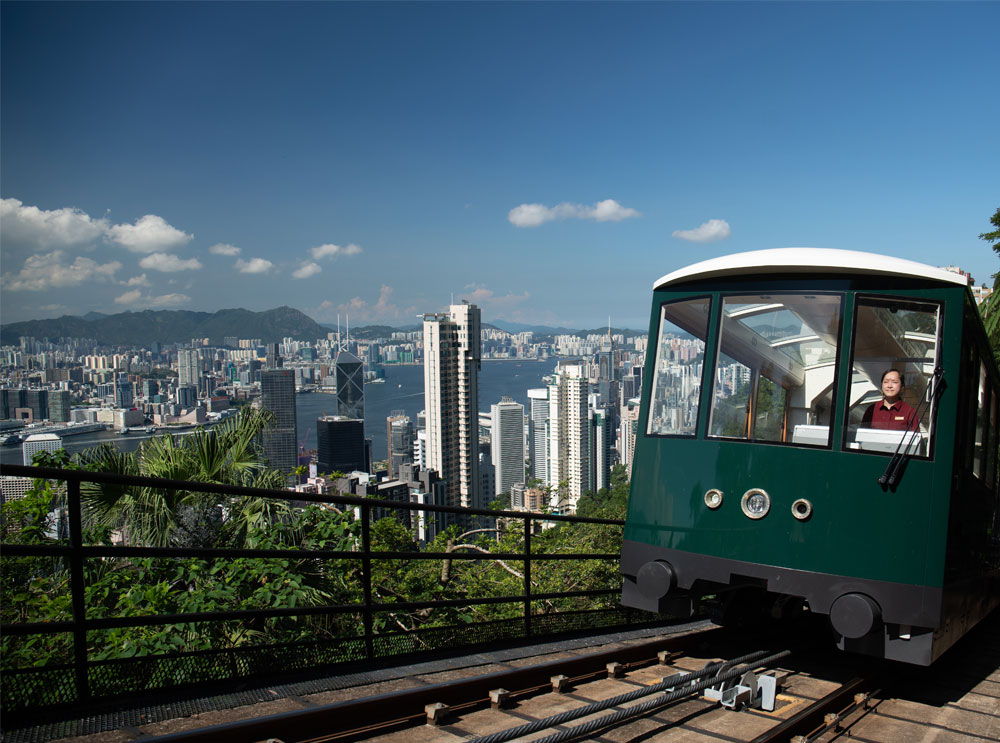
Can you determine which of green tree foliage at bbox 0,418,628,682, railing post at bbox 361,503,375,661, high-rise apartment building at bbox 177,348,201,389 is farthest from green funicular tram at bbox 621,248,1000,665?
high-rise apartment building at bbox 177,348,201,389

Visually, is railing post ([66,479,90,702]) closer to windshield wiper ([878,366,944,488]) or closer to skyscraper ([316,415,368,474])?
windshield wiper ([878,366,944,488])

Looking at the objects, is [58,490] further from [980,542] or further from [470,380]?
[470,380]

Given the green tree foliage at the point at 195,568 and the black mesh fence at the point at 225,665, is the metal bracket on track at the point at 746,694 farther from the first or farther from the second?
the green tree foliage at the point at 195,568

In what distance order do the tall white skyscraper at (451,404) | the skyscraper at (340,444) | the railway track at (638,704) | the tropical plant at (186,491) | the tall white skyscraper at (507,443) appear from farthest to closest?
the tall white skyscraper at (507,443) → the skyscraper at (340,444) → the tall white skyscraper at (451,404) → the tropical plant at (186,491) → the railway track at (638,704)

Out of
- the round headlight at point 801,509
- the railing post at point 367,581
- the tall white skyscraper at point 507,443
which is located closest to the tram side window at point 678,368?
the round headlight at point 801,509

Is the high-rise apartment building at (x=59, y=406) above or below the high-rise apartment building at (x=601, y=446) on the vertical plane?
above

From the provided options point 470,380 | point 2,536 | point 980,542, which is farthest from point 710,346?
point 470,380
